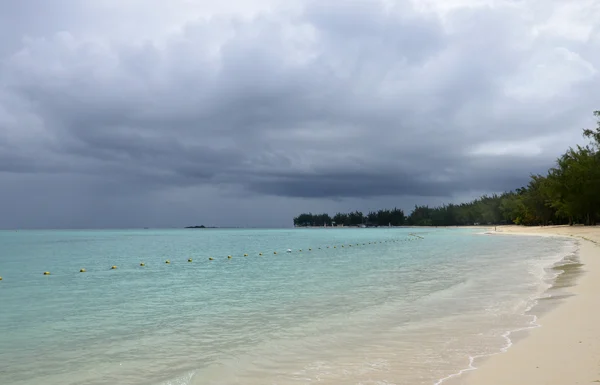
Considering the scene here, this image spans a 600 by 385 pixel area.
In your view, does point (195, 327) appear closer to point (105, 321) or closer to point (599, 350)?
point (105, 321)

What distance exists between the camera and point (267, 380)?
7387mm

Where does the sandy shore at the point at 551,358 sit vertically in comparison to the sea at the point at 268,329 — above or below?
above

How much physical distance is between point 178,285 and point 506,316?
630 inches

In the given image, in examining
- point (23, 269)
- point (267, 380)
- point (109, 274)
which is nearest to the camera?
point (267, 380)

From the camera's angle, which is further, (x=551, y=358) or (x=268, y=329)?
(x=268, y=329)

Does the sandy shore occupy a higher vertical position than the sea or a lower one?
higher

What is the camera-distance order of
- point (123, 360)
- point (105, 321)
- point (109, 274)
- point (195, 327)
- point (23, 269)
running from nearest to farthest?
point (123, 360), point (195, 327), point (105, 321), point (109, 274), point (23, 269)

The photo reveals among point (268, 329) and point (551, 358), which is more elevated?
point (551, 358)

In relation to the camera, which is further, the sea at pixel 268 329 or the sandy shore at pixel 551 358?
the sea at pixel 268 329

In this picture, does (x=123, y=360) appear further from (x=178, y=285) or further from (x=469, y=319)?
(x=178, y=285)

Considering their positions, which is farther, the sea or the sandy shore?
the sea

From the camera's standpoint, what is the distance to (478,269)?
2570 centimetres

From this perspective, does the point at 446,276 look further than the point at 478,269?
No

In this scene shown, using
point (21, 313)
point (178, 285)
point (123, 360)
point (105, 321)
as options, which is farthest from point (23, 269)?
point (123, 360)
